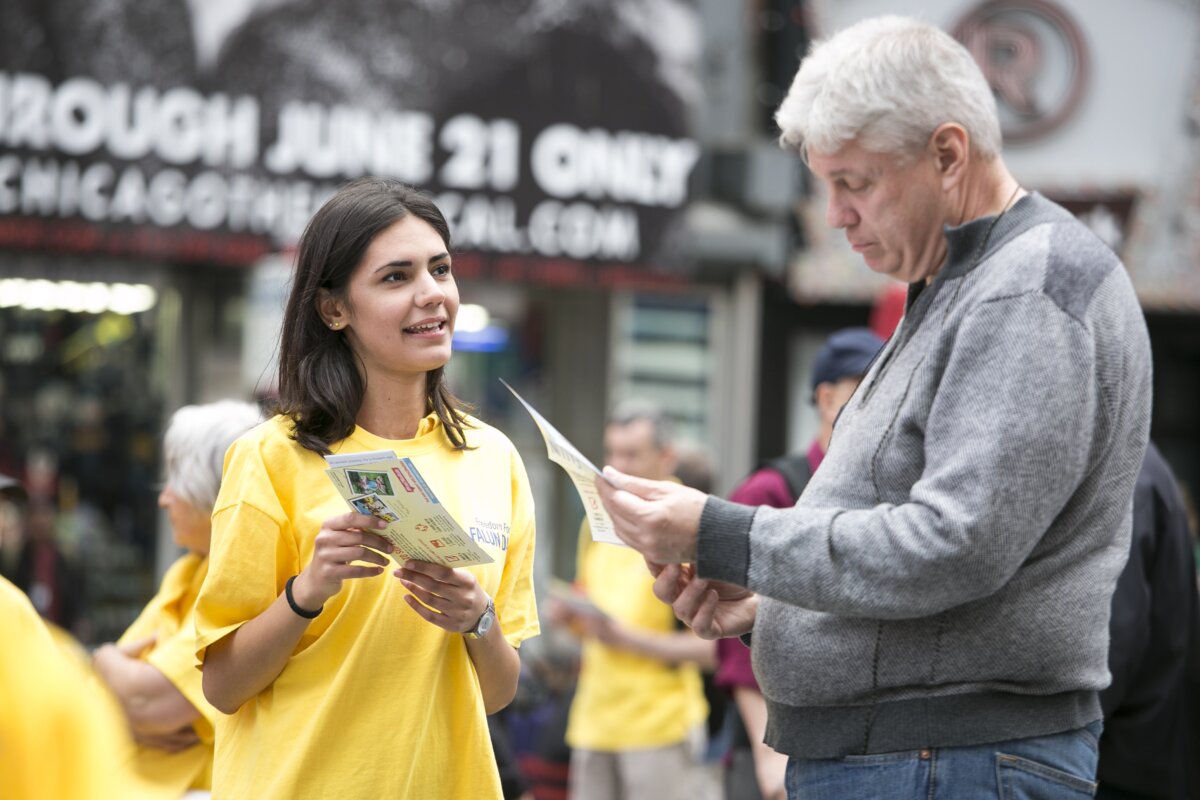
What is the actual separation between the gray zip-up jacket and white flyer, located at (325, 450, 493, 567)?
42 cm

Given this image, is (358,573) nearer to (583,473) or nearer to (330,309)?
(583,473)

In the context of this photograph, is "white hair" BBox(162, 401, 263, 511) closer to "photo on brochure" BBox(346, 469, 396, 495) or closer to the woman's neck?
the woman's neck

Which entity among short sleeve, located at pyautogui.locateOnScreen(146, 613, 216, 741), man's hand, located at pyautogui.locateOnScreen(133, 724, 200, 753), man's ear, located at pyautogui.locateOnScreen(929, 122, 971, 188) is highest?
man's ear, located at pyautogui.locateOnScreen(929, 122, 971, 188)

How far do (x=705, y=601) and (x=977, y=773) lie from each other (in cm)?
56

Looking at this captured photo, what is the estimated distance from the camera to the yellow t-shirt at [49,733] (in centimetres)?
150

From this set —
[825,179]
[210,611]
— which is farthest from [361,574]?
[825,179]

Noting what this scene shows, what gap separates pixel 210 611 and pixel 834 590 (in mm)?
1140

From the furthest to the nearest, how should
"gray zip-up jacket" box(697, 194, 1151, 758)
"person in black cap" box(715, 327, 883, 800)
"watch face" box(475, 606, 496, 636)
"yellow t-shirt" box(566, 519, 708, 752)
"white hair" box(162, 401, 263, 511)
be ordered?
"yellow t-shirt" box(566, 519, 708, 752), "person in black cap" box(715, 327, 883, 800), "white hair" box(162, 401, 263, 511), "watch face" box(475, 606, 496, 636), "gray zip-up jacket" box(697, 194, 1151, 758)

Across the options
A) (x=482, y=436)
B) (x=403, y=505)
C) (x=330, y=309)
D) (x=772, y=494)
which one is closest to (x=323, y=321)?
(x=330, y=309)

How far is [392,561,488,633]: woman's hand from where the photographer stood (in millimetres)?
2518

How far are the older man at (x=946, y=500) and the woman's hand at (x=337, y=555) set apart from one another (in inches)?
16.8

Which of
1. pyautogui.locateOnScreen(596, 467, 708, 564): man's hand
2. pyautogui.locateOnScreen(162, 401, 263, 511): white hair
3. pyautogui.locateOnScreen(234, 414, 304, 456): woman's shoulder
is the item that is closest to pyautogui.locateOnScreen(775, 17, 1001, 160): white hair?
pyautogui.locateOnScreen(596, 467, 708, 564): man's hand

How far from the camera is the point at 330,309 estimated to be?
9.24 feet

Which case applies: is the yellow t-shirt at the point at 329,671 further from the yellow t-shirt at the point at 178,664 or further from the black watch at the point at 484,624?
the yellow t-shirt at the point at 178,664
